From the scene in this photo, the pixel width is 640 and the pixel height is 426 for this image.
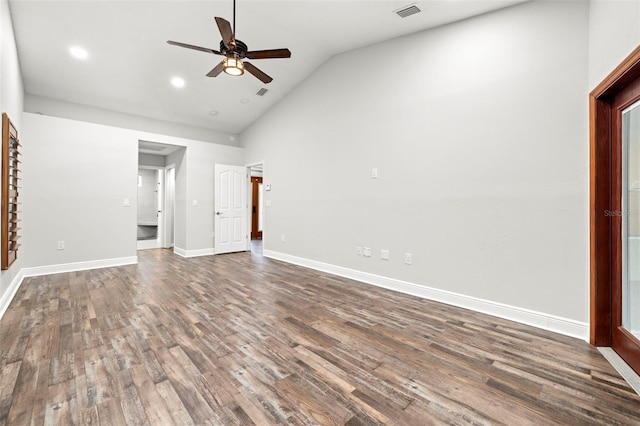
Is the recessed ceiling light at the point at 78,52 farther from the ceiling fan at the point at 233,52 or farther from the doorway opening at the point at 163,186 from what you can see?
the doorway opening at the point at 163,186

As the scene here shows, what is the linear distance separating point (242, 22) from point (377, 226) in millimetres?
3330

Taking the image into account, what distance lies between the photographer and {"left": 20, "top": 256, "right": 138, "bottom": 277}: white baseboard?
169 inches

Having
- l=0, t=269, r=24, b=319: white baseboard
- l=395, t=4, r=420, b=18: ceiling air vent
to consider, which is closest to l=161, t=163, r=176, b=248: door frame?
l=0, t=269, r=24, b=319: white baseboard

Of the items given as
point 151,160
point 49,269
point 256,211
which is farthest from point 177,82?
point 256,211

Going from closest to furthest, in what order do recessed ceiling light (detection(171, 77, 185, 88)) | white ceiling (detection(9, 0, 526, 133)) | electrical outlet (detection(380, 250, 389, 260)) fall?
white ceiling (detection(9, 0, 526, 133)) → electrical outlet (detection(380, 250, 389, 260)) → recessed ceiling light (detection(171, 77, 185, 88))

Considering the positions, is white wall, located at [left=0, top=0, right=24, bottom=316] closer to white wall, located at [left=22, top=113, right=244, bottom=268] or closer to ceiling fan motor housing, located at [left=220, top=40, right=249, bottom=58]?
white wall, located at [left=22, top=113, right=244, bottom=268]

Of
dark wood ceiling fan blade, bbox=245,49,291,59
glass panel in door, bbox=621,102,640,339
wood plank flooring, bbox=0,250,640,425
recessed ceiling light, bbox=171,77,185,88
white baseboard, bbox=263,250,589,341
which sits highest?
recessed ceiling light, bbox=171,77,185,88

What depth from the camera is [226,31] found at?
2598mm

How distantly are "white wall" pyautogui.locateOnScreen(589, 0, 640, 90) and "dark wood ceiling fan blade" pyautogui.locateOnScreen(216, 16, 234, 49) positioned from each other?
2.94 meters

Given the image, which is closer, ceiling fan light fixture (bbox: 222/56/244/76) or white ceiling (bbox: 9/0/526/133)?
ceiling fan light fixture (bbox: 222/56/244/76)

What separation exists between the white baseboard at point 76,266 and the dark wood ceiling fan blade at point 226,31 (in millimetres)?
4433

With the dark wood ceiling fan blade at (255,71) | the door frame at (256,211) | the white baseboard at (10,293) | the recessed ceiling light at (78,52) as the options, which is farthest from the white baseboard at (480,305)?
the door frame at (256,211)

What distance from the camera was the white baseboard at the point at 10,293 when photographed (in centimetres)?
281

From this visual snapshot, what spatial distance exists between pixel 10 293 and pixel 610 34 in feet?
20.8
